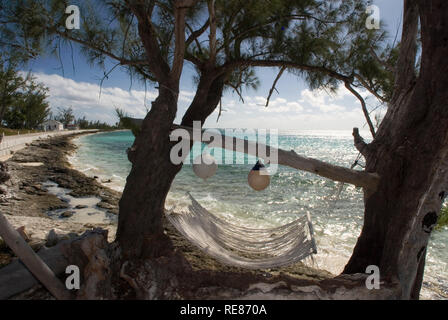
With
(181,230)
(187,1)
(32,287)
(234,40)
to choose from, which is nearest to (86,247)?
(32,287)

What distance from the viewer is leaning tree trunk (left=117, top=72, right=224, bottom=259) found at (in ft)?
5.92

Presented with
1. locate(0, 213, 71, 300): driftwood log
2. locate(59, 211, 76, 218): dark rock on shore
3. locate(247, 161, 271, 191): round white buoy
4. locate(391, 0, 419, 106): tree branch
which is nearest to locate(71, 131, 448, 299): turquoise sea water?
locate(247, 161, 271, 191): round white buoy

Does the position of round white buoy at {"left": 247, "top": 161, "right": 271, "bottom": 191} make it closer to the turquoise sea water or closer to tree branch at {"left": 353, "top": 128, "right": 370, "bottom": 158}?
the turquoise sea water

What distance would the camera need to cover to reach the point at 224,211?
5809mm

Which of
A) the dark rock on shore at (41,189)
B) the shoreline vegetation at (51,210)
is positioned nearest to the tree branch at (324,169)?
the shoreline vegetation at (51,210)

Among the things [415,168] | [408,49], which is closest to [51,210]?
[415,168]

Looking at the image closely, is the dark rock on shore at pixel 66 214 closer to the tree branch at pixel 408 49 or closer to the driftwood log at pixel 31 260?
the driftwood log at pixel 31 260

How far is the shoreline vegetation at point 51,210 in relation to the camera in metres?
2.29

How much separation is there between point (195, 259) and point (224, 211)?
10.2ft

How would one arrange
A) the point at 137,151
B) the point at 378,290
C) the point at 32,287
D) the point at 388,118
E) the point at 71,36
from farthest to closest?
the point at 71,36, the point at 137,151, the point at 388,118, the point at 32,287, the point at 378,290

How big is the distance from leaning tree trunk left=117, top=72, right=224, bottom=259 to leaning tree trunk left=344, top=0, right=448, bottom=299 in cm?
144

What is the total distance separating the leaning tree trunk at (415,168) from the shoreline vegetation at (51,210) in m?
0.53

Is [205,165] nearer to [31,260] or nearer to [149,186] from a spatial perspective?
[149,186]
